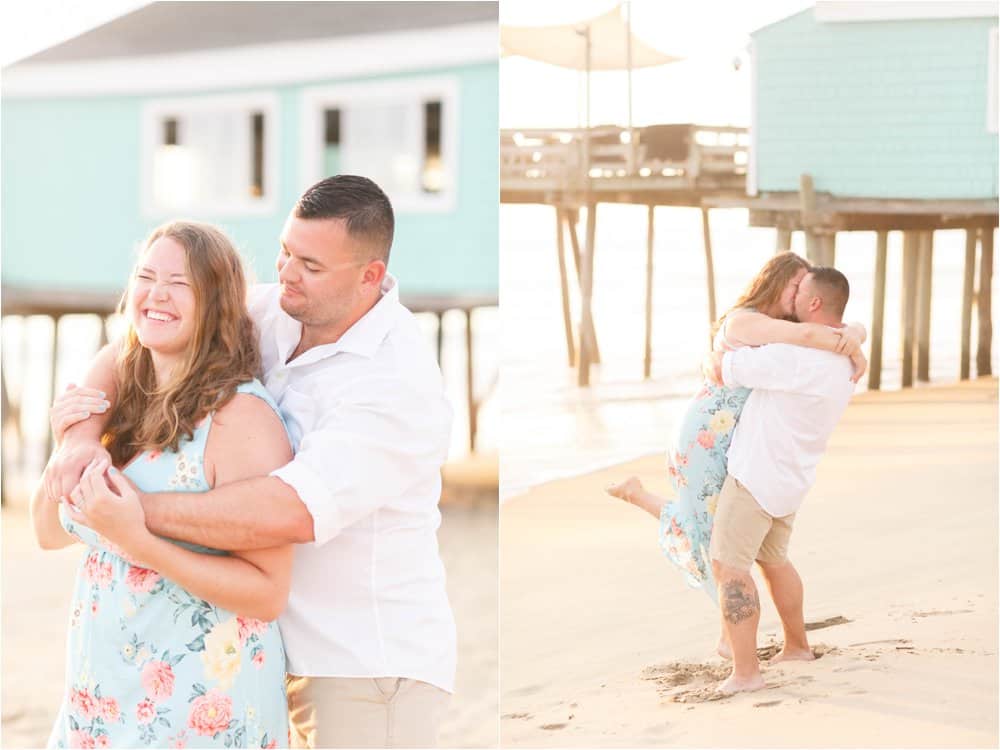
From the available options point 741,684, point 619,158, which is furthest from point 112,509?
point 619,158

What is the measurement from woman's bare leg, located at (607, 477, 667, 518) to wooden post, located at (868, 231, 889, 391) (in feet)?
2.02

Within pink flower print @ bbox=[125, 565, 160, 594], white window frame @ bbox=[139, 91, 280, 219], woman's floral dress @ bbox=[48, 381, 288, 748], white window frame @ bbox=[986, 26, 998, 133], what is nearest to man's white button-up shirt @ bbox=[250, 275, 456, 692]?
woman's floral dress @ bbox=[48, 381, 288, 748]

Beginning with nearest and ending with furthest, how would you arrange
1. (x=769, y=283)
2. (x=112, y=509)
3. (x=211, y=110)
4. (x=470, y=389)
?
1. (x=112, y=509)
2. (x=769, y=283)
3. (x=211, y=110)
4. (x=470, y=389)

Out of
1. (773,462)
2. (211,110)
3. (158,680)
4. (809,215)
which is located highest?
(211,110)

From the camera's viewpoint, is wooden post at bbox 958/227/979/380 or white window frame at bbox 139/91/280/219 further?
white window frame at bbox 139/91/280/219

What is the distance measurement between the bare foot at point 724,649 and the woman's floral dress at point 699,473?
112mm

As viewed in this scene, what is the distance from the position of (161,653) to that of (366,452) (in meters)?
0.43

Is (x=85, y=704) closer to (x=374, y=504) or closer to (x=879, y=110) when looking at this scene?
(x=374, y=504)

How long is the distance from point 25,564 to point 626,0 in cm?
557

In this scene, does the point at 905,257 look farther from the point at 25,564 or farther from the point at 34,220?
the point at 34,220

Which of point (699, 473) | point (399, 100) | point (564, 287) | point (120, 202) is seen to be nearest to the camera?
point (699, 473)

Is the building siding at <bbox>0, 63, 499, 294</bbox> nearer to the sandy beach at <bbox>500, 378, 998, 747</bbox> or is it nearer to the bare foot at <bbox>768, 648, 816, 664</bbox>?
the sandy beach at <bbox>500, 378, 998, 747</bbox>

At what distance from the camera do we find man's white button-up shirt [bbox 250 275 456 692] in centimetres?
206

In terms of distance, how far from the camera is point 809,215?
344 cm
